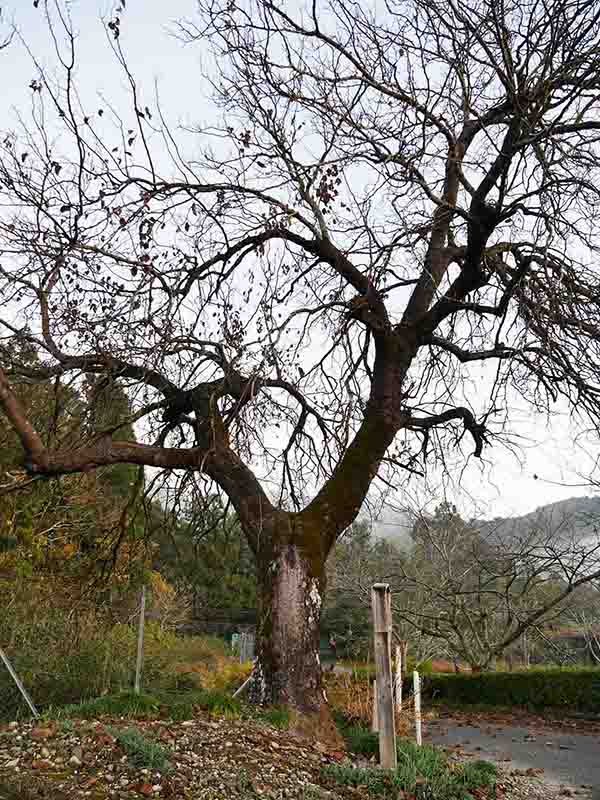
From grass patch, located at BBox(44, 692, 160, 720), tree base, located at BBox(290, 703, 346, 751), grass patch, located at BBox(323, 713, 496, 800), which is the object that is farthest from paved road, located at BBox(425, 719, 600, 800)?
grass patch, located at BBox(44, 692, 160, 720)

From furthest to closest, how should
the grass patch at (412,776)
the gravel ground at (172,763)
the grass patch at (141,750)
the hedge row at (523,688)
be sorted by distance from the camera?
the hedge row at (523,688) < the grass patch at (412,776) < the grass patch at (141,750) < the gravel ground at (172,763)

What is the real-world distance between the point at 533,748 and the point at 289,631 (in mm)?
6147

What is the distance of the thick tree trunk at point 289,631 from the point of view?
5.32 m

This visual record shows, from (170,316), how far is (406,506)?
4.73m

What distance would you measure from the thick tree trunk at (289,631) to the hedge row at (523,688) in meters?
8.80

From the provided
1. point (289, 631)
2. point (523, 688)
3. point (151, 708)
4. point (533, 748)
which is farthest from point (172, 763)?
point (523, 688)

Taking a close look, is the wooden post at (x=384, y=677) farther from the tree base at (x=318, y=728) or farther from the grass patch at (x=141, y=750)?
→ the grass patch at (x=141, y=750)

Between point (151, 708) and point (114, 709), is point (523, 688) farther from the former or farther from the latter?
point (114, 709)

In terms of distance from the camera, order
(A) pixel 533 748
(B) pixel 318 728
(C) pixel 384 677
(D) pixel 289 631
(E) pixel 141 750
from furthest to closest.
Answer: (A) pixel 533 748, (D) pixel 289 631, (B) pixel 318 728, (C) pixel 384 677, (E) pixel 141 750

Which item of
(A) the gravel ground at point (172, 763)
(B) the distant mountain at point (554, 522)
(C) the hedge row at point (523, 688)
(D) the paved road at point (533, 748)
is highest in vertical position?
(B) the distant mountain at point (554, 522)

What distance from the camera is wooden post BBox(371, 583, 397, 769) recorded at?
466 centimetres

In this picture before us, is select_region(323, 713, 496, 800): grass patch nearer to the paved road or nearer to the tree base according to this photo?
the tree base

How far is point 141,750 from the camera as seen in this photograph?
12.6ft

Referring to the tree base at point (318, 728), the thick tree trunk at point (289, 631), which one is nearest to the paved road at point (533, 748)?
the tree base at point (318, 728)
